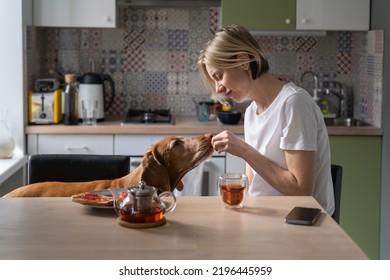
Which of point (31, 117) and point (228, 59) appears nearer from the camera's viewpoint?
point (228, 59)

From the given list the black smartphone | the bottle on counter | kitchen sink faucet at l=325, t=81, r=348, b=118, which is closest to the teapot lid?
the black smartphone

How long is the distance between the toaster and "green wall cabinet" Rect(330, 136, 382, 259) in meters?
1.70

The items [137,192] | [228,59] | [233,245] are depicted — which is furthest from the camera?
[228,59]

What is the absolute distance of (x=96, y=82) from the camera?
182 inches

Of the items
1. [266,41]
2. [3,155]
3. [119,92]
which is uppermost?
[266,41]

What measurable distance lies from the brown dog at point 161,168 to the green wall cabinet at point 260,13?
208cm

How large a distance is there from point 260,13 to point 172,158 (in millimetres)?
2159

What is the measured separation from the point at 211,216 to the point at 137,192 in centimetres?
26

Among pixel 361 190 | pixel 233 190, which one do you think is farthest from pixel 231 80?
pixel 361 190

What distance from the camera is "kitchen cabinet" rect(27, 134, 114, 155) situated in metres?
4.34

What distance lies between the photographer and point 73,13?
14.7 ft

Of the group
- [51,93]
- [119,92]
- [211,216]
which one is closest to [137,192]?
→ [211,216]

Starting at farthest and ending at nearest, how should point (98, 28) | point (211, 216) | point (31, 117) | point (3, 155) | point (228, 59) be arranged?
point (98, 28)
point (31, 117)
point (3, 155)
point (228, 59)
point (211, 216)
